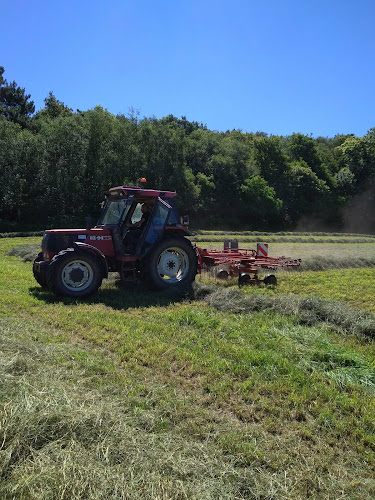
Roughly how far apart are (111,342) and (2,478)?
10.0 ft

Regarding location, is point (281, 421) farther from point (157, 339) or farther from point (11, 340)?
point (11, 340)

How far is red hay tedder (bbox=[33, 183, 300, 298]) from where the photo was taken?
825 cm

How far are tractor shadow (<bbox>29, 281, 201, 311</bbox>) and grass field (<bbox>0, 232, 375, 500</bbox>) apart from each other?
1.65 feet

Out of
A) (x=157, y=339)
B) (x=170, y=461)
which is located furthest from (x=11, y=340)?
(x=170, y=461)

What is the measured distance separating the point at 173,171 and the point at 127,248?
26.0m

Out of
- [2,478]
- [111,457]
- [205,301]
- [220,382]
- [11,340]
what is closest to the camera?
[2,478]

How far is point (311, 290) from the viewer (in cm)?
943

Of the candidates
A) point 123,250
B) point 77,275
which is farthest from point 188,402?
point 123,250

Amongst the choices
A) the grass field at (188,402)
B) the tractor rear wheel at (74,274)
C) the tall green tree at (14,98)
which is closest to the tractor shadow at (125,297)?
the tractor rear wheel at (74,274)

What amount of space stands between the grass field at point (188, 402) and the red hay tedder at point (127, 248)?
112cm

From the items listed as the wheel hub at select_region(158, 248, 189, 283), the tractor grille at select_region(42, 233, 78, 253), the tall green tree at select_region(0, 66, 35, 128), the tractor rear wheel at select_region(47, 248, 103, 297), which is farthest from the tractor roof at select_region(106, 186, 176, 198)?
the tall green tree at select_region(0, 66, 35, 128)

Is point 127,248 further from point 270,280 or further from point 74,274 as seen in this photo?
point 270,280

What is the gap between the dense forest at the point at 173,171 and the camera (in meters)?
29.2

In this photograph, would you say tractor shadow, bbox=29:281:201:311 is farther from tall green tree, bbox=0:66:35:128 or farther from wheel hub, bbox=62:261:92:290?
tall green tree, bbox=0:66:35:128
